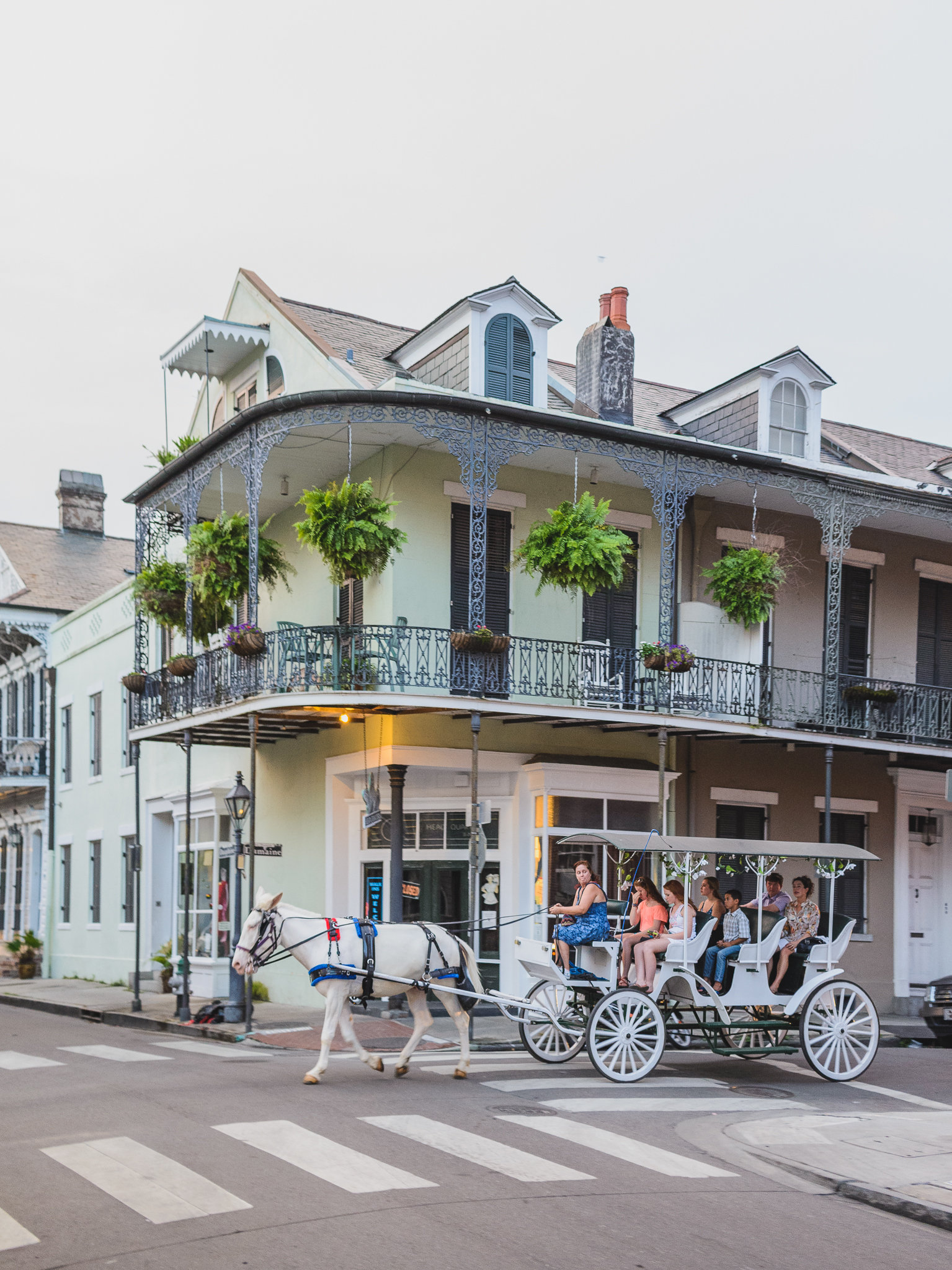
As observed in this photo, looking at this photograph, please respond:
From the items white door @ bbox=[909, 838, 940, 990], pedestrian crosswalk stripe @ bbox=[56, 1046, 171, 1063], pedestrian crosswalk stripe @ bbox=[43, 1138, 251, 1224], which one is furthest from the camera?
white door @ bbox=[909, 838, 940, 990]

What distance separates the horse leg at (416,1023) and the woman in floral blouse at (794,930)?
122 inches

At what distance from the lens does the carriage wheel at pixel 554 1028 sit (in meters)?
12.6

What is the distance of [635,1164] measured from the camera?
27.6 ft

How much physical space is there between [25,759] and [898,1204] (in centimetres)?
2531

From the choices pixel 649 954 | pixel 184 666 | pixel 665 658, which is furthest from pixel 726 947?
pixel 184 666

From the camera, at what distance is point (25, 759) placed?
29906 millimetres

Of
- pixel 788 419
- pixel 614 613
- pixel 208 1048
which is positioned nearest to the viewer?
pixel 208 1048

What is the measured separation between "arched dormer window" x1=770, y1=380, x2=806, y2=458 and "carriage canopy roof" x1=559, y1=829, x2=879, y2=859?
9.07m

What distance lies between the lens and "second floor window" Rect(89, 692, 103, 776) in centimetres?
2711

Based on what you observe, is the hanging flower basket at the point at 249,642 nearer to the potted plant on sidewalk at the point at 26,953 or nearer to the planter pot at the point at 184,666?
the planter pot at the point at 184,666

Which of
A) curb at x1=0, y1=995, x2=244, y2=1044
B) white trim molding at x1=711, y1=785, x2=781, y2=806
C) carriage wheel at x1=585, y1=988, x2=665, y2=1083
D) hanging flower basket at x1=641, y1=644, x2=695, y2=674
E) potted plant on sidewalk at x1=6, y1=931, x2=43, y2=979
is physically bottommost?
potted plant on sidewalk at x1=6, y1=931, x2=43, y2=979

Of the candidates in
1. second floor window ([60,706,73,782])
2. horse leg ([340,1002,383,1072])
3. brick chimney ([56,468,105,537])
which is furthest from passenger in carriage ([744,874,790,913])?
brick chimney ([56,468,105,537])

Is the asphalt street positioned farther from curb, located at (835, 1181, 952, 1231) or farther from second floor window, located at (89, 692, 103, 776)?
second floor window, located at (89, 692, 103, 776)

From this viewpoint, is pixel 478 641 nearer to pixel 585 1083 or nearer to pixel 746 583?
pixel 746 583
